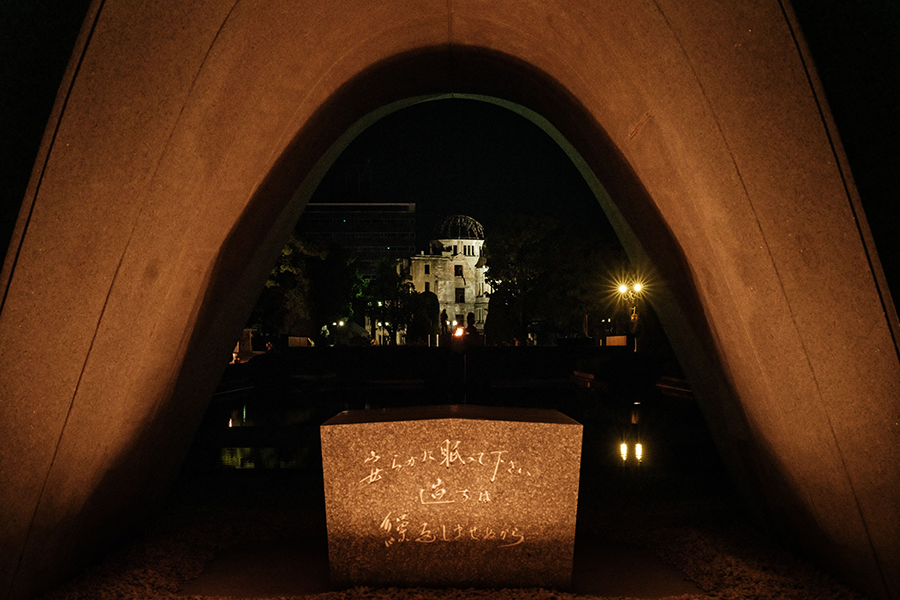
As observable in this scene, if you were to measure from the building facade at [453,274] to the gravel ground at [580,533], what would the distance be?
69881 mm

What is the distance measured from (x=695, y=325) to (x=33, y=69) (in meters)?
5.67

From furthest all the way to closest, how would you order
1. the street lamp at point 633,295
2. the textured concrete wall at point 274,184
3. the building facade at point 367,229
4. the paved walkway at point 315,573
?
the building facade at point 367,229 → the street lamp at point 633,295 → the paved walkway at point 315,573 → the textured concrete wall at point 274,184

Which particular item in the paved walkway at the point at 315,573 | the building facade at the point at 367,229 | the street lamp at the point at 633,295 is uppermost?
the building facade at the point at 367,229

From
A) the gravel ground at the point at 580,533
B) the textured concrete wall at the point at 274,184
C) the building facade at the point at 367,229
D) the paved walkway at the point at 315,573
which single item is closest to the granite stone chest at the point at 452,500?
the gravel ground at the point at 580,533

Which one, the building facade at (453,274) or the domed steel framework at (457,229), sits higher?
the domed steel framework at (457,229)

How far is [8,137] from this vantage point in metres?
4.07

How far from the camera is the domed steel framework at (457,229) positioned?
3108 inches

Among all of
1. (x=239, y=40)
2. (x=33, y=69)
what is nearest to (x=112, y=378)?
→ (x=33, y=69)

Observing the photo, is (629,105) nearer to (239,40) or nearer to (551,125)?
(551,125)

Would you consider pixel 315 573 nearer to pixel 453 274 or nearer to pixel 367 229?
pixel 453 274

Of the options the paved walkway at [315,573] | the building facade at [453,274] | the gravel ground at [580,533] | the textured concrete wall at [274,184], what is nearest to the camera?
the textured concrete wall at [274,184]

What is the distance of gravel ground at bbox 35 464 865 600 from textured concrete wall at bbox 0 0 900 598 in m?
0.31

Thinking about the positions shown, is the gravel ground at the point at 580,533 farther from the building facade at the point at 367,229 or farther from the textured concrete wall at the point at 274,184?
the building facade at the point at 367,229

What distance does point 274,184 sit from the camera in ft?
17.9
